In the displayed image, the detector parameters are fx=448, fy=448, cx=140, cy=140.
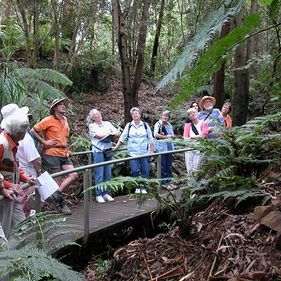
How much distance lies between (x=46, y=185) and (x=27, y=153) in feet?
3.57

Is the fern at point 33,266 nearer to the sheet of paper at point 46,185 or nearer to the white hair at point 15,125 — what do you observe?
the white hair at point 15,125

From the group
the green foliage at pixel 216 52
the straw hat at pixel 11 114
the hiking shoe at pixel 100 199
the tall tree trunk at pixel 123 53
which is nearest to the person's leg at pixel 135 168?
the hiking shoe at pixel 100 199

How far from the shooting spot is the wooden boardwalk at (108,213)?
5789mm

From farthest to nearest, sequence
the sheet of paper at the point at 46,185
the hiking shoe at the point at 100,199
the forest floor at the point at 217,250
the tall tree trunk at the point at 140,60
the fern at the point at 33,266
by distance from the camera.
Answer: the tall tree trunk at the point at 140,60 < the hiking shoe at the point at 100,199 < the sheet of paper at the point at 46,185 < the forest floor at the point at 217,250 < the fern at the point at 33,266

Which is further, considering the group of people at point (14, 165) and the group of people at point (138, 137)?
the group of people at point (138, 137)

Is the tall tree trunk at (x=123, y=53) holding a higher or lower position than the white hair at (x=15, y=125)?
higher

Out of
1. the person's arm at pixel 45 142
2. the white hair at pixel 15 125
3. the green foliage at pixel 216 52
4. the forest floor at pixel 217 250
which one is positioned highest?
the green foliage at pixel 216 52

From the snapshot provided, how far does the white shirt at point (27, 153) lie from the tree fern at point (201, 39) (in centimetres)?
376

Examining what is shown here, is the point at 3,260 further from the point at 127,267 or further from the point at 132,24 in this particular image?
the point at 132,24

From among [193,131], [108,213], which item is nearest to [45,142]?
[108,213]

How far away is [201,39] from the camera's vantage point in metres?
1.69

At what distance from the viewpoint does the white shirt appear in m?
5.22

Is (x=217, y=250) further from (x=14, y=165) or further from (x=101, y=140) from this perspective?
(x=101, y=140)

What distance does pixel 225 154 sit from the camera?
4.37 meters
